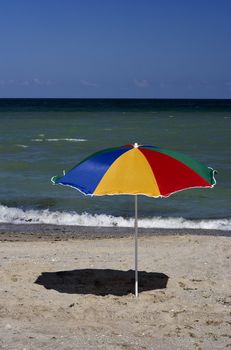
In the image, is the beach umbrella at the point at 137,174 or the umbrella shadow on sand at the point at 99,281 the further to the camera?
the umbrella shadow on sand at the point at 99,281

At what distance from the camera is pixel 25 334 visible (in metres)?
6.19

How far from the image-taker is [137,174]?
6.59 m

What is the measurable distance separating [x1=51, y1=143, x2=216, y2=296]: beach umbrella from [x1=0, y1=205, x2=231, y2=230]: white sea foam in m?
7.10

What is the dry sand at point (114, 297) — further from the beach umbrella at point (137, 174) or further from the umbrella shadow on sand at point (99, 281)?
the beach umbrella at point (137, 174)

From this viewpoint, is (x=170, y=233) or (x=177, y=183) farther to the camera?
(x=170, y=233)

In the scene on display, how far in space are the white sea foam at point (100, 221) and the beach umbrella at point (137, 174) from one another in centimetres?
710

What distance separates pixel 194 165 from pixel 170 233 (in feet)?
20.8

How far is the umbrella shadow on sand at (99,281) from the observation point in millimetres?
7848

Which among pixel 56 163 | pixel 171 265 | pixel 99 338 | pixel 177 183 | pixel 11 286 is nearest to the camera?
pixel 99 338

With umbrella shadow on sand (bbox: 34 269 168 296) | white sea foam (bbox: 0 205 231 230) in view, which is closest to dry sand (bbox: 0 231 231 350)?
umbrella shadow on sand (bbox: 34 269 168 296)

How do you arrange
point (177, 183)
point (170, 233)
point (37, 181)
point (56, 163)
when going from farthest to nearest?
point (56, 163) → point (37, 181) → point (170, 233) → point (177, 183)

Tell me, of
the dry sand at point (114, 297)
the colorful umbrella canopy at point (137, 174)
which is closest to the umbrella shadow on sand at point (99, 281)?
the dry sand at point (114, 297)

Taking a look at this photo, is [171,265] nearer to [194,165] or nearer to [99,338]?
[194,165]

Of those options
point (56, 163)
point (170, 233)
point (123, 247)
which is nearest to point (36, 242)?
point (123, 247)
